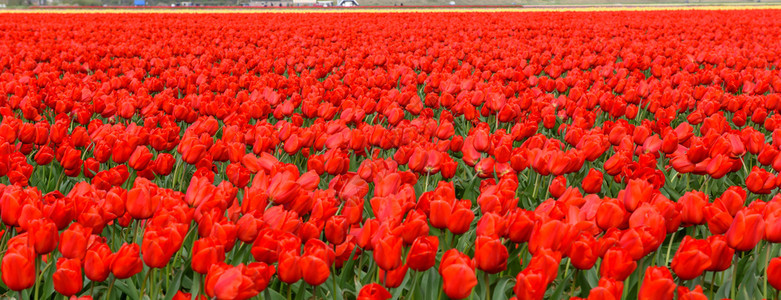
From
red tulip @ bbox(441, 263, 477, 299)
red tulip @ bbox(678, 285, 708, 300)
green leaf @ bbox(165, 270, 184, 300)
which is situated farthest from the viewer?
green leaf @ bbox(165, 270, 184, 300)

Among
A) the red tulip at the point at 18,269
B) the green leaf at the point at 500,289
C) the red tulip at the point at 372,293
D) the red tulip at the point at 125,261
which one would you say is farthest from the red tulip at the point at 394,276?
the red tulip at the point at 18,269

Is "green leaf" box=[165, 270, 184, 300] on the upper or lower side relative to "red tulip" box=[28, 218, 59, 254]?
lower

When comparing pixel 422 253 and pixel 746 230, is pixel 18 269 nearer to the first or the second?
pixel 422 253

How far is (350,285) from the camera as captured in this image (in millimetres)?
2232

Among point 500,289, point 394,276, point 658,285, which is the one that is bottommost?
point 500,289

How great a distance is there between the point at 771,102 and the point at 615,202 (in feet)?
10.8

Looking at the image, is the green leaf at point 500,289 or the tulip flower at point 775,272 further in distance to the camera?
the green leaf at point 500,289

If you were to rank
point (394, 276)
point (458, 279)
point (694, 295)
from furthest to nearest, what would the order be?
point (394, 276) < point (458, 279) < point (694, 295)

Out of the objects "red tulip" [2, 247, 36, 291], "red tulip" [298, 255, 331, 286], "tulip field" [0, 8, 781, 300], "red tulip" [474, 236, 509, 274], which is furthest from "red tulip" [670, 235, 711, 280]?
"red tulip" [2, 247, 36, 291]

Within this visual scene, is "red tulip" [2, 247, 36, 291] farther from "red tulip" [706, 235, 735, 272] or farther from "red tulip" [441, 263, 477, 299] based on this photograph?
"red tulip" [706, 235, 735, 272]

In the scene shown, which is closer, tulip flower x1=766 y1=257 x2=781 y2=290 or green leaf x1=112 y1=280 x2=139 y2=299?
tulip flower x1=766 y1=257 x2=781 y2=290

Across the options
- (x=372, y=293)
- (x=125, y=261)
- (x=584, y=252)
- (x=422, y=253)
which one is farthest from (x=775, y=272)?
(x=125, y=261)

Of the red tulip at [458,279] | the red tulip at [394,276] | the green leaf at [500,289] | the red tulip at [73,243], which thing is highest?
the red tulip at [73,243]

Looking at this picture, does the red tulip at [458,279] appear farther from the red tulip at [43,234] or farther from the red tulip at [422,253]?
the red tulip at [43,234]
